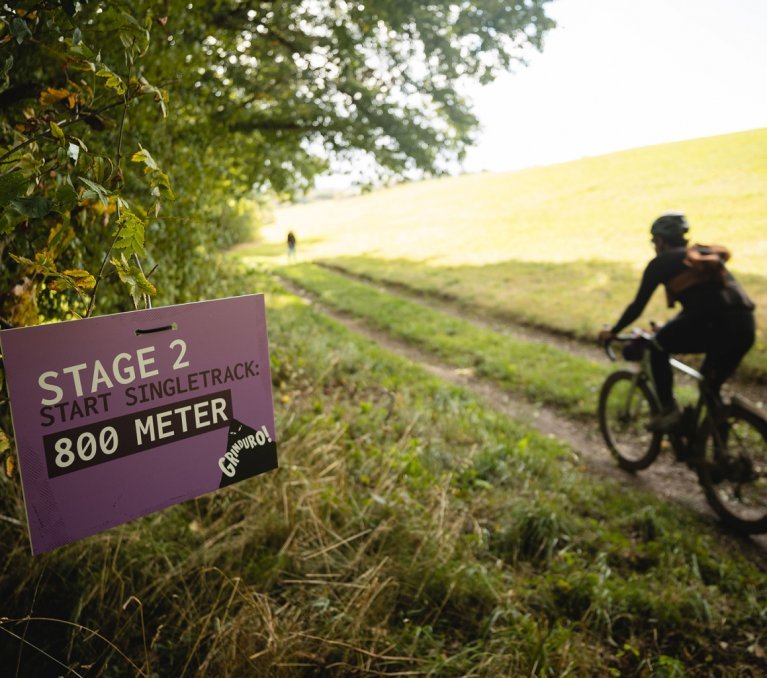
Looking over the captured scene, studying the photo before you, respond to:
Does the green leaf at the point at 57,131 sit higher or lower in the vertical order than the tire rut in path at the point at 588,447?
higher

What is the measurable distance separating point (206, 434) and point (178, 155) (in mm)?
3079

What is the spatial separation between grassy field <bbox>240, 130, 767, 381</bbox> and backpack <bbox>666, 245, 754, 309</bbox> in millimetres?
1872

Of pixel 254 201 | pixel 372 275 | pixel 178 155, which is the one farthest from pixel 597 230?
pixel 178 155

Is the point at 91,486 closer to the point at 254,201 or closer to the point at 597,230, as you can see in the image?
the point at 254,201

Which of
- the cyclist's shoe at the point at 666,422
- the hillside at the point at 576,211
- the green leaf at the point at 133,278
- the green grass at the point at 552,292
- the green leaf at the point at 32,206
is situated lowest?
the cyclist's shoe at the point at 666,422

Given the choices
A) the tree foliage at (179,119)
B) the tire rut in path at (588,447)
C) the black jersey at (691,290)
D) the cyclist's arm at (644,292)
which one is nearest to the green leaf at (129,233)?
the tree foliage at (179,119)

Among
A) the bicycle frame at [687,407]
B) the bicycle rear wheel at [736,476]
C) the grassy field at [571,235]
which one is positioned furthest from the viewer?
the grassy field at [571,235]

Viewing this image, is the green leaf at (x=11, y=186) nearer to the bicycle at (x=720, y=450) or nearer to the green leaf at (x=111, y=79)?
the green leaf at (x=111, y=79)

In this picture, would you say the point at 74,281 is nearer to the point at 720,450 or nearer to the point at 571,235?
the point at 720,450

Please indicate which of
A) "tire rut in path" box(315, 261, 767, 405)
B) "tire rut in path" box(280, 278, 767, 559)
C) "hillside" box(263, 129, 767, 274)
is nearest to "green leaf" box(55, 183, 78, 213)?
"tire rut in path" box(280, 278, 767, 559)

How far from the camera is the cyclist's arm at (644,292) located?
4.47 metres

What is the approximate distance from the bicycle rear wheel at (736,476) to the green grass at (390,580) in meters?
0.26

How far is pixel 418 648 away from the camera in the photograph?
2.36 m

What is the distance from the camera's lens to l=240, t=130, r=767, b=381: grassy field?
983cm
